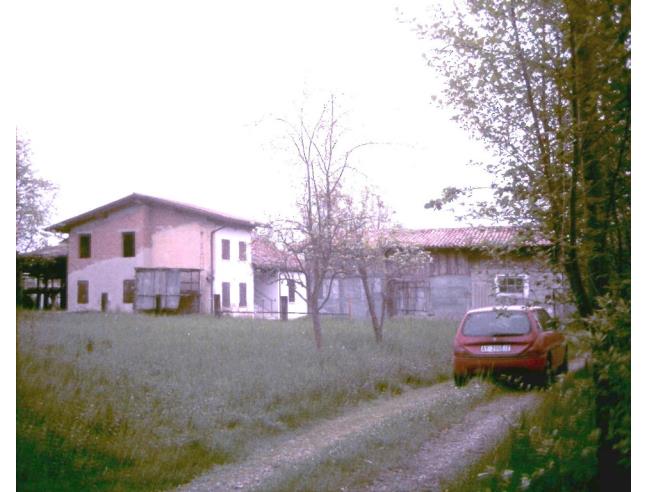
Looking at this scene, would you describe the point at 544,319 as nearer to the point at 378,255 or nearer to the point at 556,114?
the point at 556,114

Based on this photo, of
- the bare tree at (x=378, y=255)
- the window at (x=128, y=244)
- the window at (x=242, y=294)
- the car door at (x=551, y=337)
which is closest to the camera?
the car door at (x=551, y=337)


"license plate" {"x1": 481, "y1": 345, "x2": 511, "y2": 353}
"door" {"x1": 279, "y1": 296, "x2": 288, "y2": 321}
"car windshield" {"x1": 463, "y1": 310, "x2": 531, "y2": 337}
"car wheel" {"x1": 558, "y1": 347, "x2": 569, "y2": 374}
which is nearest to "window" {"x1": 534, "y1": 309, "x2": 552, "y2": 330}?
"car wheel" {"x1": 558, "y1": 347, "x2": 569, "y2": 374}

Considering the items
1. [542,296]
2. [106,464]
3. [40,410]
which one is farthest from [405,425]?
[40,410]

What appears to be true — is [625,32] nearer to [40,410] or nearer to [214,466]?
[214,466]

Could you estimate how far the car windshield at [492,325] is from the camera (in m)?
4.71

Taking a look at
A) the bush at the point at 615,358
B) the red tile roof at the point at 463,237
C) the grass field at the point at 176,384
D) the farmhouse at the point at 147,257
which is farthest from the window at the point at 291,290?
the bush at the point at 615,358

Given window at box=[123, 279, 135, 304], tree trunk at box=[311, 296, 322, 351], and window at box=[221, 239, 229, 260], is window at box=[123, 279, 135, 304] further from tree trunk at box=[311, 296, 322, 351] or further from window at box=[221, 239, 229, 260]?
tree trunk at box=[311, 296, 322, 351]

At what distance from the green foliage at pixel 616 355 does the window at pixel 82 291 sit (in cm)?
360

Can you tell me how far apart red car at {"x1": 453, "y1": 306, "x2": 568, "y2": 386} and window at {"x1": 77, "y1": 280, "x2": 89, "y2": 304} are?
284 centimetres

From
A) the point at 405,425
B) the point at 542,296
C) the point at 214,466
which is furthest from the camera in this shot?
the point at 405,425

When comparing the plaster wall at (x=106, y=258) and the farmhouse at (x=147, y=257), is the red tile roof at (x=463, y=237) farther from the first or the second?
the plaster wall at (x=106, y=258)

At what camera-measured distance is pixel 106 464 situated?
423cm

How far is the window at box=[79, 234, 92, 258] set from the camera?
16.0ft

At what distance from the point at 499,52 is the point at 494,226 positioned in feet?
3.35
